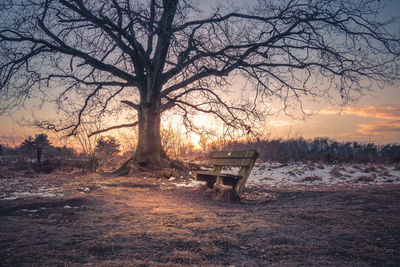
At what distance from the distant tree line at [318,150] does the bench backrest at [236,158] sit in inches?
288

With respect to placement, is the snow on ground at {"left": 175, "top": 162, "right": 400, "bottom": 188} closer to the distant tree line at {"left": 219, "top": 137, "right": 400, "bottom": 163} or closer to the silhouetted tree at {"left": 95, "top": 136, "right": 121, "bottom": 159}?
the distant tree line at {"left": 219, "top": 137, "right": 400, "bottom": 163}

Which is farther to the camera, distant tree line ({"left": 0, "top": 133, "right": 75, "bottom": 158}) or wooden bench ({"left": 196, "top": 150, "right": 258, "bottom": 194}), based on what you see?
distant tree line ({"left": 0, "top": 133, "right": 75, "bottom": 158})

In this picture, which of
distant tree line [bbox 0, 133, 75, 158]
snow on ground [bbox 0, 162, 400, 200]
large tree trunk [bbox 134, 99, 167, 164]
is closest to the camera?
snow on ground [bbox 0, 162, 400, 200]

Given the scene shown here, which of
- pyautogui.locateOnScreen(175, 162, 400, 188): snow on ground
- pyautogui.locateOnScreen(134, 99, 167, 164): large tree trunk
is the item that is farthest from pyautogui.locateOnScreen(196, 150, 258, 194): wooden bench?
pyautogui.locateOnScreen(134, 99, 167, 164): large tree trunk

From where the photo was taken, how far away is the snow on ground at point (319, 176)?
26.2 ft

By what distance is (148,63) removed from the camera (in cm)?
1033

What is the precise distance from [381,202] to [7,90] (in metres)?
11.3

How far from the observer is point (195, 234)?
3029mm

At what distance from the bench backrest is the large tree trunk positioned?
4.07 meters

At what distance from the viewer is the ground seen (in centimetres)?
234

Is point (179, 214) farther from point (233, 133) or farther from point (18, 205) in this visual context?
point (233, 133)

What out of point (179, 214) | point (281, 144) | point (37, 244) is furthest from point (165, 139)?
point (37, 244)

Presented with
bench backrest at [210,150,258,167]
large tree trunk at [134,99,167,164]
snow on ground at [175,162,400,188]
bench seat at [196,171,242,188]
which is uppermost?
large tree trunk at [134,99,167,164]

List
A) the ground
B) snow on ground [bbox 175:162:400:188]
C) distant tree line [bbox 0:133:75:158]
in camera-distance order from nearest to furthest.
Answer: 1. the ground
2. snow on ground [bbox 175:162:400:188]
3. distant tree line [bbox 0:133:75:158]
